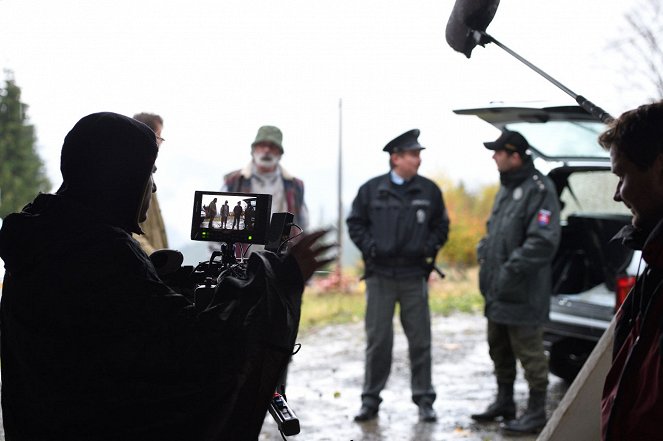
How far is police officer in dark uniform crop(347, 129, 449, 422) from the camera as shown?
5973 mm

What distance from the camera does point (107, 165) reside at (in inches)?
88.0

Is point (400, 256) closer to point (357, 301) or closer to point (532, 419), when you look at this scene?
point (532, 419)

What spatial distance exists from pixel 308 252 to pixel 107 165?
2.02 feet

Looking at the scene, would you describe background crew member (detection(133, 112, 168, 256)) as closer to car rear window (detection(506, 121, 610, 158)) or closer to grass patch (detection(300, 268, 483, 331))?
car rear window (detection(506, 121, 610, 158))

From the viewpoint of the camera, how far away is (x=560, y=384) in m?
6.91

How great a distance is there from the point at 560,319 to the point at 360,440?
2054 mm

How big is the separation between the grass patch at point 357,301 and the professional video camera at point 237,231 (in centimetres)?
710

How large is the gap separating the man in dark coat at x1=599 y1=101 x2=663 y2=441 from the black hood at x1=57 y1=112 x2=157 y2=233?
133 centimetres

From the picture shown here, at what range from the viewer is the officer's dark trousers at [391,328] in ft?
19.6

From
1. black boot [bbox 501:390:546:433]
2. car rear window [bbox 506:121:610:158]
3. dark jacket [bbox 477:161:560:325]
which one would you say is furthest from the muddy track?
car rear window [bbox 506:121:610:158]

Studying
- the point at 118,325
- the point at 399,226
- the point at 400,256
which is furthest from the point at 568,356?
the point at 118,325

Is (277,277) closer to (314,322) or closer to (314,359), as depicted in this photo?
(314,359)

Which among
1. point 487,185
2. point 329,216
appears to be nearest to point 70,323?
point 329,216

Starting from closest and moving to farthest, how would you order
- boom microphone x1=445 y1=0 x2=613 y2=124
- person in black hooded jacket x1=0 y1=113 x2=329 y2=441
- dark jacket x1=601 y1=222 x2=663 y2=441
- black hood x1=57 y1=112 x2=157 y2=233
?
dark jacket x1=601 y1=222 x2=663 y2=441, person in black hooded jacket x1=0 y1=113 x2=329 y2=441, black hood x1=57 y1=112 x2=157 y2=233, boom microphone x1=445 y1=0 x2=613 y2=124
